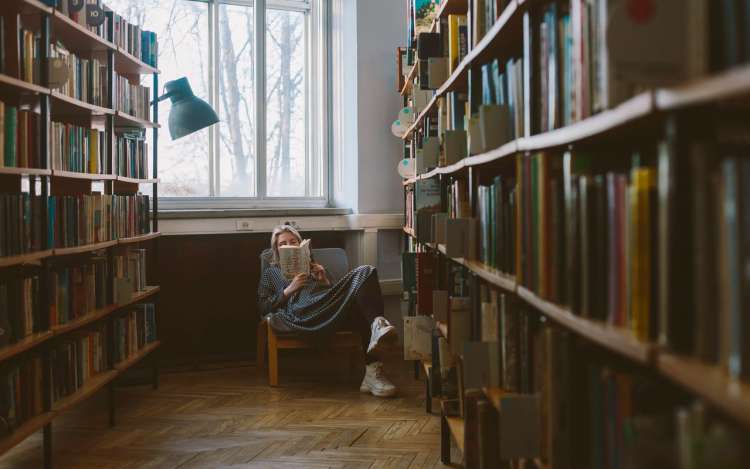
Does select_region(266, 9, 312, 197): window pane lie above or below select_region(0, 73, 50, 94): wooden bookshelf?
above

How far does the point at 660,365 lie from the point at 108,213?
265 cm

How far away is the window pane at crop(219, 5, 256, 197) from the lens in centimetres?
444

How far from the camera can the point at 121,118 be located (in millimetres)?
3129

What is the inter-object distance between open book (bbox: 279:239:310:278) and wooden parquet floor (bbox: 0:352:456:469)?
600 mm

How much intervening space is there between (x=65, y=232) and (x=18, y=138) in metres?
0.46

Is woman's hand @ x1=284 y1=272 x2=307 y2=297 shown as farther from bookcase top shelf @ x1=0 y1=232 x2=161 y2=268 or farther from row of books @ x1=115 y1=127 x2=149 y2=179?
row of books @ x1=115 y1=127 x2=149 y2=179

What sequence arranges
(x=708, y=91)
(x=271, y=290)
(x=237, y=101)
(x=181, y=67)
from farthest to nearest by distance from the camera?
(x=237, y=101)
(x=181, y=67)
(x=271, y=290)
(x=708, y=91)

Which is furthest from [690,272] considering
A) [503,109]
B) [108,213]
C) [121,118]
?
[121,118]

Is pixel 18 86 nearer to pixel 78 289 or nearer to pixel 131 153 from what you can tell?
pixel 78 289

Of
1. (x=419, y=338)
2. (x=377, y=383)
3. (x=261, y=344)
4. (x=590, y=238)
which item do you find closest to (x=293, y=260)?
(x=261, y=344)

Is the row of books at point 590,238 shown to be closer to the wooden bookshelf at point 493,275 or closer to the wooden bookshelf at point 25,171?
the wooden bookshelf at point 493,275

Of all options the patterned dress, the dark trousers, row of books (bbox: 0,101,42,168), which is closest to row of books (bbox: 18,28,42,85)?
row of books (bbox: 0,101,42,168)

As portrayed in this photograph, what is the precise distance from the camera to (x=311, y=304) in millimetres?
3537

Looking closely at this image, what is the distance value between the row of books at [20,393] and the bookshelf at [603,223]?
148 centimetres
